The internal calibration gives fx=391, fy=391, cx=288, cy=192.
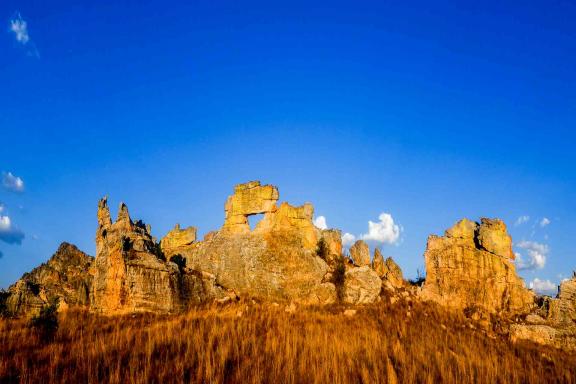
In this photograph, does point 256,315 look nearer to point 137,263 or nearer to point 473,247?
point 137,263

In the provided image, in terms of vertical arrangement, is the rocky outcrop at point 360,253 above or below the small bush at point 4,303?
above

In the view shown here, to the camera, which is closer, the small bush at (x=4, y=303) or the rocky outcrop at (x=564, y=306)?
the small bush at (x=4, y=303)

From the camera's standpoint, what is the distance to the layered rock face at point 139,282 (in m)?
17.5

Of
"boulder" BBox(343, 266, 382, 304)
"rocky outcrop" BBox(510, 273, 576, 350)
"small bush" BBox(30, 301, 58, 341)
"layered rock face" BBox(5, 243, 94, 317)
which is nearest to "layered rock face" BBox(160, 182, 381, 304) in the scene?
"boulder" BBox(343, 266, 382, 304)

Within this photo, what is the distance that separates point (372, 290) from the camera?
22.7 meters

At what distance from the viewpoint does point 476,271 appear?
23172mm

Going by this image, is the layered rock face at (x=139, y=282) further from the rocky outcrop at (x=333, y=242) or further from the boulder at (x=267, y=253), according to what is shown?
the rocky outcrop at (x=333, y=242)

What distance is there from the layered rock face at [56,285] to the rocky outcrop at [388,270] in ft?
59.1

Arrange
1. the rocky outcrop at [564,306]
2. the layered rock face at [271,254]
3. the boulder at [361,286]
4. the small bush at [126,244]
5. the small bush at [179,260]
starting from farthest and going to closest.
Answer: the small bush at [179,260]
the layered rock face at [271,254]
the boulder at [361,286]
the rocky outcrop at [564,306]
the small bush at [126,244]

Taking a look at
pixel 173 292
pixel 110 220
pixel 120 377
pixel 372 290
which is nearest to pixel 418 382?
pixel 120 377

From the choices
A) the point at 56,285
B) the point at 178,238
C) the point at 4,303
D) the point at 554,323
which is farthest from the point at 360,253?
the point at 4,303

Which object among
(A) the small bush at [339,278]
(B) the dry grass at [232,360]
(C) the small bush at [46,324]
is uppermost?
(A) the small bush at [339,278]

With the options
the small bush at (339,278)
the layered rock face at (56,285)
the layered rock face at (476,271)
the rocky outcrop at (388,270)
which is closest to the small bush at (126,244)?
the layered rock face at (56,285)

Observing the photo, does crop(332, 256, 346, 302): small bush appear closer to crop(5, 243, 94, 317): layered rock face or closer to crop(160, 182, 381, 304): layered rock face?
crop(160, 182, 381, 304): layered rock face
